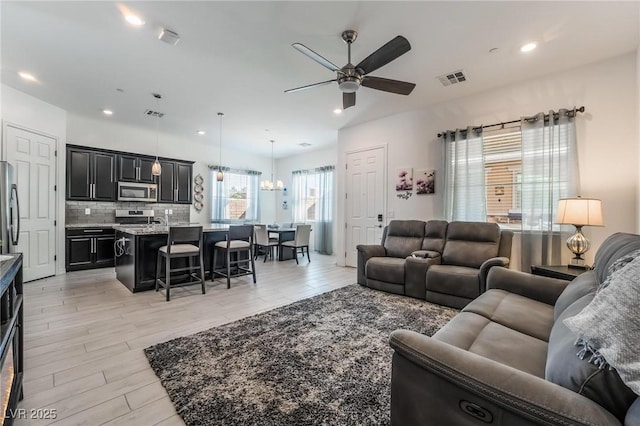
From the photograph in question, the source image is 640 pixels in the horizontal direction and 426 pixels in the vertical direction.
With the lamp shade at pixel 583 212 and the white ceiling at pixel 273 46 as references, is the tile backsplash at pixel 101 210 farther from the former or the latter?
the lamp shade at pixel 583 212

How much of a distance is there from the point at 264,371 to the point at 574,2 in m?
3.77

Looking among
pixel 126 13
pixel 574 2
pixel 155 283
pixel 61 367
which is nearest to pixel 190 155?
pixel 155 283

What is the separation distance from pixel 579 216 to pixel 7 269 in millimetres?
4396

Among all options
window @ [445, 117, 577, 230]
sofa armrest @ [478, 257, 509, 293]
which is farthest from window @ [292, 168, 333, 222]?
sofa armrest @ [478, 257, 509, 293]

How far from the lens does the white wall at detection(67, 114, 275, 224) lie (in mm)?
5270

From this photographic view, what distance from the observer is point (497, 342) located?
1453 mm

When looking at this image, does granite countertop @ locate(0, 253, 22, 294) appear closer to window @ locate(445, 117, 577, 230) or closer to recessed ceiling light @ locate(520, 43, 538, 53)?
recessed ceiling light @ locate(520, 43, 538, 53)

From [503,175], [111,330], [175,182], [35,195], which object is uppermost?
[175,182]

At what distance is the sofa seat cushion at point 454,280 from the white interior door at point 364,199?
5.80 ft

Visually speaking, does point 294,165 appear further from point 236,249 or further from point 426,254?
point 426,254

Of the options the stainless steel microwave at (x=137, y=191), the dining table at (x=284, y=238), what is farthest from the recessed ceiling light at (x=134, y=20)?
the dining table at (x=284, y=238)

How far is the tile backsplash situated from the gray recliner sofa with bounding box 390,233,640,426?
6.33 metres

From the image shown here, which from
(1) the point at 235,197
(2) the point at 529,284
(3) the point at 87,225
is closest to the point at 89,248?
(3) the point at 87,225

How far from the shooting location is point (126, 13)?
2424mm
